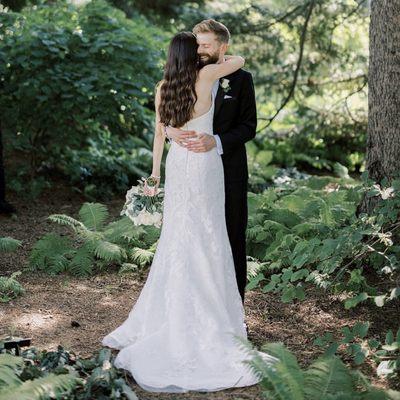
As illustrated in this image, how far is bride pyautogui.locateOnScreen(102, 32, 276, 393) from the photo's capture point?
4348mm

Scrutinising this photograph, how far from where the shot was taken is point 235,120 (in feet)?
15.8

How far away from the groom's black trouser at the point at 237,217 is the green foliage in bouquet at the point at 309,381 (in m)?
1.18

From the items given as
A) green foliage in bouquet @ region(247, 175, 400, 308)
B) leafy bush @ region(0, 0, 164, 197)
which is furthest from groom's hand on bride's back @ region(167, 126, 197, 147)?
leafy bush @ region(0, 0, 164, 197)

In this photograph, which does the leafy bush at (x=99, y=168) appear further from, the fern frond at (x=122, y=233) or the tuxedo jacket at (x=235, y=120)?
the tuxedo jacket at (x=235, y=120)

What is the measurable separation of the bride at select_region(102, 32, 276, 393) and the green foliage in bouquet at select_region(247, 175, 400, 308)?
1.46 ft

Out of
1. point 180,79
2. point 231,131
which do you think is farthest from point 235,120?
point 180,79

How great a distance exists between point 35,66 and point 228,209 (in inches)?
192

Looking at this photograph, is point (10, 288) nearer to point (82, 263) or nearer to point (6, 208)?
point (82, 263)

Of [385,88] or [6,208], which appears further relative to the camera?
[6,208]

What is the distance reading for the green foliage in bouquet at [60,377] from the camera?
3537 mm

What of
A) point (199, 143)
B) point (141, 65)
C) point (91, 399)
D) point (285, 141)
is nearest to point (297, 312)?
point (199, 143)

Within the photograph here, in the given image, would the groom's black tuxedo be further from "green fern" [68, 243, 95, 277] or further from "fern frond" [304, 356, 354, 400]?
"green fern" [68, 243, 95, 277]

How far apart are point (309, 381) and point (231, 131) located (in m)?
1.80

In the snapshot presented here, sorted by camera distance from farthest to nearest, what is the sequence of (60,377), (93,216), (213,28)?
(93,216), (213,28), (60,377)
